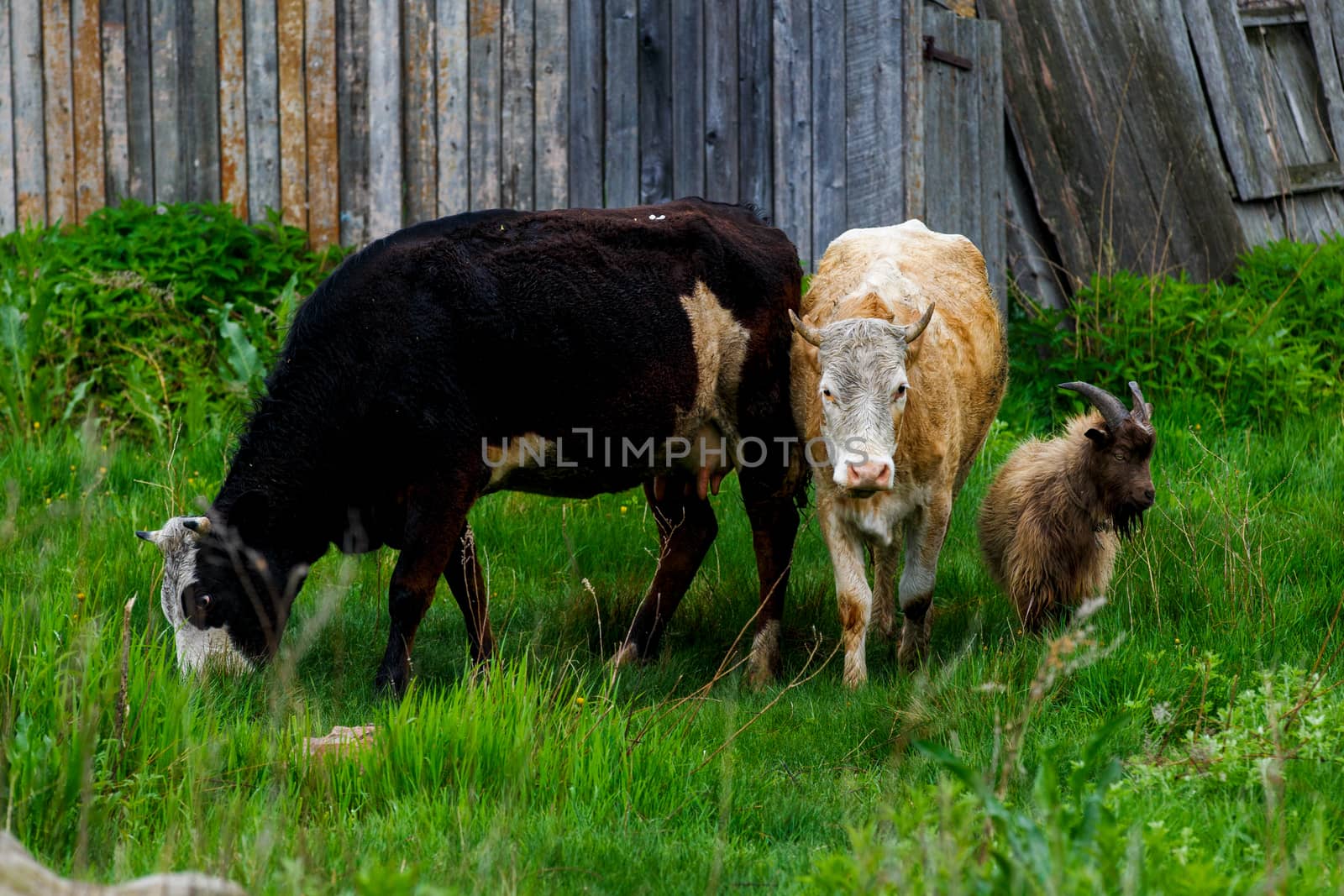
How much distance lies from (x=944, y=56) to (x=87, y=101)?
229 inches

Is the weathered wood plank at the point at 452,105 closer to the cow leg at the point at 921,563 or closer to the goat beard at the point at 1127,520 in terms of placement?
the cow leg at the point at 921,563

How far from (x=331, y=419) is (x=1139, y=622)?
345 centimetres

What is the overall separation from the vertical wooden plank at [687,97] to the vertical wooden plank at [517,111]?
96cm

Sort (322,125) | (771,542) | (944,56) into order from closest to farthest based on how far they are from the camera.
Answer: (771,542) → (322,125) → (944,56)

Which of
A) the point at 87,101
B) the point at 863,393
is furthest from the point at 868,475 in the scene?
the point at 87,101

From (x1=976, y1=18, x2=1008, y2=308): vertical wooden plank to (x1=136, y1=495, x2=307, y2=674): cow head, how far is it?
5941mm

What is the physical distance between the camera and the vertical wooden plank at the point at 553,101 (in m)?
9.34

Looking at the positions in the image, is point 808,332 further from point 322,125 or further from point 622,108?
point 322,125

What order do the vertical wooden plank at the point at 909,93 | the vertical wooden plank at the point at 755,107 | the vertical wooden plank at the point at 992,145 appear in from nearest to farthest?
the vertical wooden plank at the point at 909,93
the vertical wooden plank at the point at 755,107
the vertical wooden plank at the point at 992,145

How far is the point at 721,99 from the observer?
931 centimetres

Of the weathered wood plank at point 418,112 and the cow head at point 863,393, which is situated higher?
the weathered wood plank at point 418,112

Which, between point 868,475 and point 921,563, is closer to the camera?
point 868,475

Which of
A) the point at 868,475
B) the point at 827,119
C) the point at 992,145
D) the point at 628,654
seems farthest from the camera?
the point at 992,145

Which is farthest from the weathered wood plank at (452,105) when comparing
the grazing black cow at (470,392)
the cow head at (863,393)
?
the cow head at (863,393)
